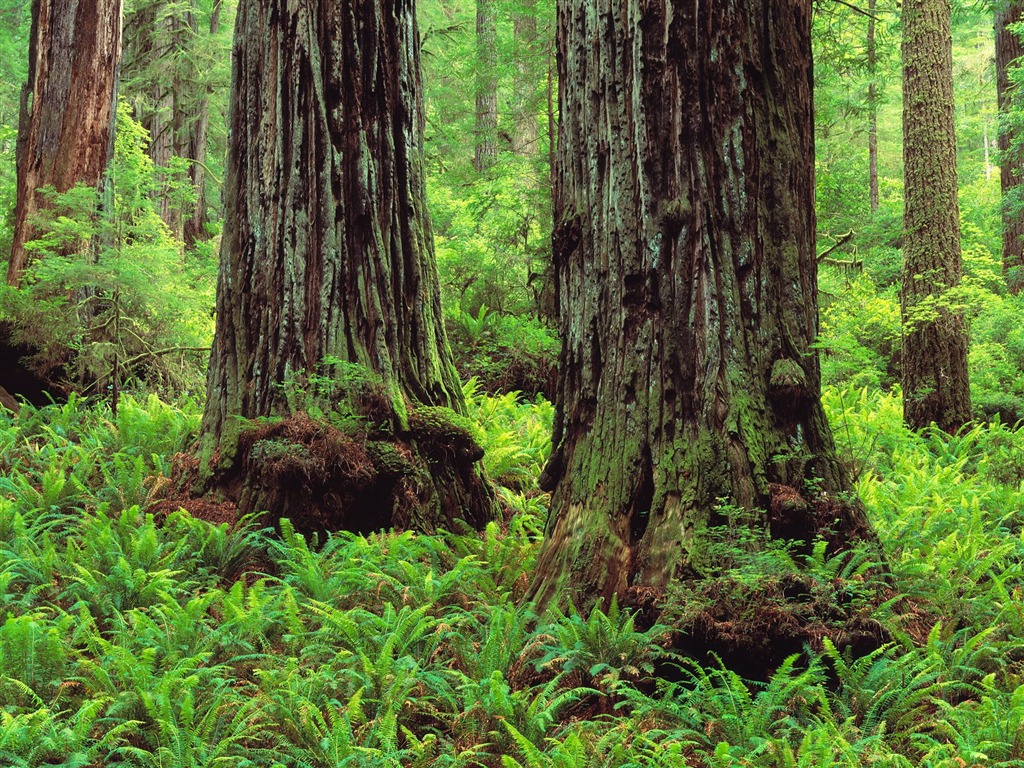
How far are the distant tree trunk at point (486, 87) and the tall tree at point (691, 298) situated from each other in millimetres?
8766

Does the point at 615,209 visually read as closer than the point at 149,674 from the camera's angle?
No

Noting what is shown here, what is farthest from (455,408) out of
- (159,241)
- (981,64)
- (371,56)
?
(981,64)

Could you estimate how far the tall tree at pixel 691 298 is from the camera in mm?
3340

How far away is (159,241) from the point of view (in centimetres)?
760

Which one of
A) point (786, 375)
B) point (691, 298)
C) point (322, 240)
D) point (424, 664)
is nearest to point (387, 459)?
point (322, 240)

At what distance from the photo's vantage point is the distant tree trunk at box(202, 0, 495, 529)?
16.8 feet

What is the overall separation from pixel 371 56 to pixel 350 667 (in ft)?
13.1

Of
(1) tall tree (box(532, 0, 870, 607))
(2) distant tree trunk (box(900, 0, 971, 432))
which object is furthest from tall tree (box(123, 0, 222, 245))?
(1) tall tree (box(532, 0, 870, 607))

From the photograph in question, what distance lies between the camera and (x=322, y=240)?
16.9 feet

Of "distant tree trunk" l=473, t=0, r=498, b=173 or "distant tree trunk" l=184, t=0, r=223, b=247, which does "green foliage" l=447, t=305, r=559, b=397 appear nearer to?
"distant tree trunk" l=473, t=0, r=498, b=173

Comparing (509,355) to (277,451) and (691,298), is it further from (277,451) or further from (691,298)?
(691,298)

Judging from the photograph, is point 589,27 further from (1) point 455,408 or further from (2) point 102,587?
(2) point 102,587

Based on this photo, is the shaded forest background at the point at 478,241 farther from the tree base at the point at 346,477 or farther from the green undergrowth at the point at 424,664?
the tree base at the point at 346,477

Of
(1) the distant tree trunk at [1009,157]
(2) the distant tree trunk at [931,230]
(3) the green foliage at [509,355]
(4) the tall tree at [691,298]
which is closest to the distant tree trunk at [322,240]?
(4) the tall tree at [691,298]
